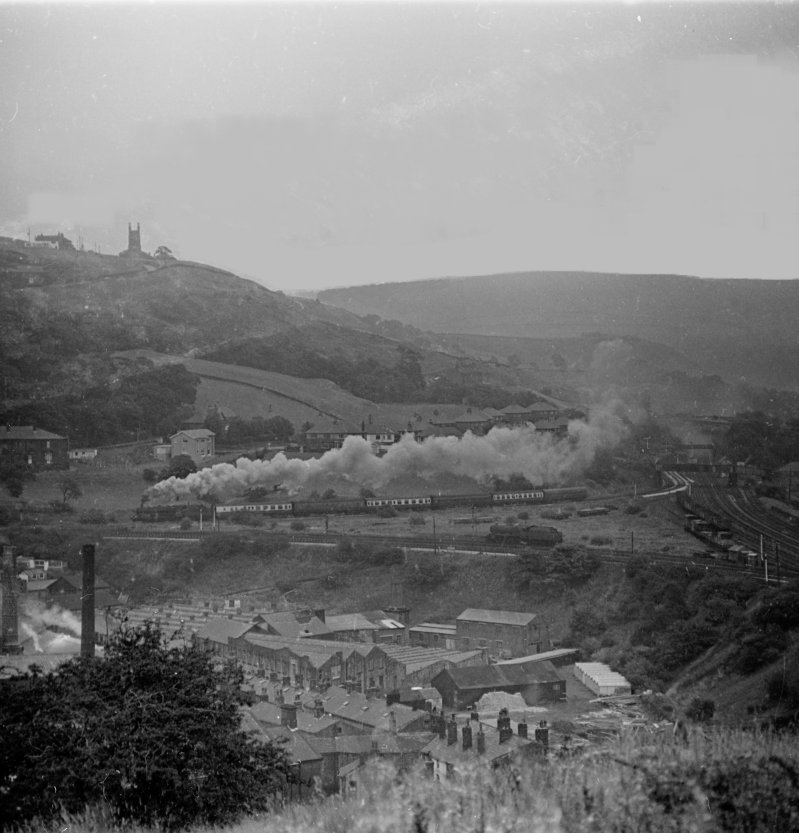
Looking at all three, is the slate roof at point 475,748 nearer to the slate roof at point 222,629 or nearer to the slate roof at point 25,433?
the slate roof at point 222,629

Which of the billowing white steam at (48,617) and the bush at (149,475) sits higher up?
the bush at (149,475)

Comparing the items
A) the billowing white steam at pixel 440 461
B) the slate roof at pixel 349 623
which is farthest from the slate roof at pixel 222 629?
the billowing white steam at pixel 440 461

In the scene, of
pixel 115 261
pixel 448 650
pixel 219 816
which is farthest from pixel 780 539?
pixel 115 261

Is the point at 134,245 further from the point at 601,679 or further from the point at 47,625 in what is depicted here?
the point at 601,679

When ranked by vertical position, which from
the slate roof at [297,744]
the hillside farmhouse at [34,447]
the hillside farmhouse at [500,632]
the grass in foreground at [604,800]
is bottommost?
the slate roof at [297,744]

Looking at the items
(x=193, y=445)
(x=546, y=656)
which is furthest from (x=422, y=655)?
(x=193, y=445)

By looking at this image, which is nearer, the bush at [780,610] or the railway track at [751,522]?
the bush at [780,610]

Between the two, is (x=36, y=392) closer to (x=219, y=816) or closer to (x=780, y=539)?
(x=219, y=816)
